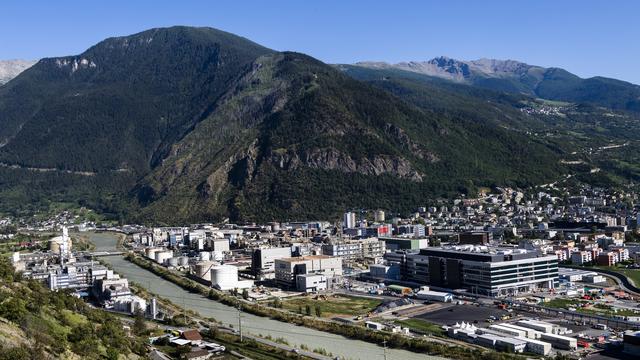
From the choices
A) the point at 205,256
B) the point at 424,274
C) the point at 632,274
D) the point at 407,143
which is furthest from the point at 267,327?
the point at 407,143

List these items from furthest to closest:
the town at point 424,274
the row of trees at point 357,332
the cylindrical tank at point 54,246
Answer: the cylindrical tank at point 54,246, the town at point 424,274, the row of trees at point 357,332

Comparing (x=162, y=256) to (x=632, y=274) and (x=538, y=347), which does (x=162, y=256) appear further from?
(x=538, y=347)

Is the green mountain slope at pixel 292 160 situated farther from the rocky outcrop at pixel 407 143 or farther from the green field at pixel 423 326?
the green field at pixel 423 326

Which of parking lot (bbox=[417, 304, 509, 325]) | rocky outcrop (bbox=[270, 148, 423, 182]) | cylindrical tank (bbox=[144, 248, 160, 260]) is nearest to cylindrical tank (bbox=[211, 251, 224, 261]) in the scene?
cylindrical tank (bbox=[144, 248, 160, 260])

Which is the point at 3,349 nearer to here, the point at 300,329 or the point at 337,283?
the point at 300,329

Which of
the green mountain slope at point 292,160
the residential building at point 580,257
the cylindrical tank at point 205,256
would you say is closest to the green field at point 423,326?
the residential building at point 580,257

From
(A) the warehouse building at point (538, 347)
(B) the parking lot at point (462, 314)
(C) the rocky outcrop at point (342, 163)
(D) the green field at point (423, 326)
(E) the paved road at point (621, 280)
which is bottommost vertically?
(E) the paved road at point (621, 280)

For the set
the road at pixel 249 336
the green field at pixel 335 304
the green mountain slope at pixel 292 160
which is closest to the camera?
the road at pixel 249 336

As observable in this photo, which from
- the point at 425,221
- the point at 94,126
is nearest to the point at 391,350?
the point at 425,221

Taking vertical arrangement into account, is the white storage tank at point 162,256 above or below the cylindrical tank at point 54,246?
below
